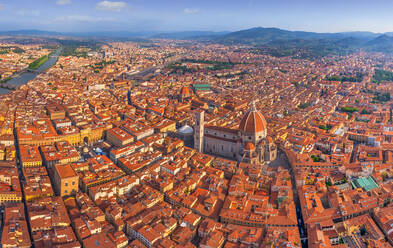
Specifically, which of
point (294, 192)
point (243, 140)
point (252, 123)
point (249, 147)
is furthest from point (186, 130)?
point (294, 192)

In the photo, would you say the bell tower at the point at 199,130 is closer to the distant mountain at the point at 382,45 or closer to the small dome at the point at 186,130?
the small dome at the point at 186,130

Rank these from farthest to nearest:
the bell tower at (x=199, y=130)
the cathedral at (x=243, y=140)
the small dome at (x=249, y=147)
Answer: the bell tower at (x=199, y=130) → the cathedral at (x=243, y=140) → the small dome at (x=249, y=147)

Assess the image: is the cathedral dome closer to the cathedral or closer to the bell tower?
the cathedral

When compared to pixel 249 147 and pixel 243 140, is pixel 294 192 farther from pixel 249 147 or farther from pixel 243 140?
pixel 243 140

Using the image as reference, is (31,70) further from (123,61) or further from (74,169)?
(74,169)

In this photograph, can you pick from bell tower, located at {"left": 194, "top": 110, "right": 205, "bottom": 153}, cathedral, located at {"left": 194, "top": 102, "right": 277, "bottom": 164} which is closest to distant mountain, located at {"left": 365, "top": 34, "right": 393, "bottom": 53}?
cathedral, located at {"left": 194, "top": 102, "right": 277, "bottom": 164}

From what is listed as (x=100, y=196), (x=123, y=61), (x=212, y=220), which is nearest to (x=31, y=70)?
(x=123, y=61)

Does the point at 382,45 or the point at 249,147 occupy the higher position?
the point at 382,45

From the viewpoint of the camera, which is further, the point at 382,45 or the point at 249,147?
the point at 382,45

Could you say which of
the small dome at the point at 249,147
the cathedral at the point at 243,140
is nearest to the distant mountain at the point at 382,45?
the cathedral at the point at 243,140
